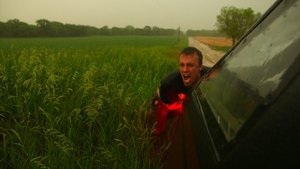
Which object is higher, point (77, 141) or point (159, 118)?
point (159, 118)

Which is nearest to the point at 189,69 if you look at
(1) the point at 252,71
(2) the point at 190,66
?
(2) the point at 190,66

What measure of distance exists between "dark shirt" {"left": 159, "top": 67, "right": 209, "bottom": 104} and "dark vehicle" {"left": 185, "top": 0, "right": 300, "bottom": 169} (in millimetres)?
1249

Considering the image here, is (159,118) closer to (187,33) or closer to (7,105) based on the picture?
(7,105)

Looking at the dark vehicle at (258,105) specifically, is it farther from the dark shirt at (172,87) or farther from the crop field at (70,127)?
the dark shirt at (172,87)

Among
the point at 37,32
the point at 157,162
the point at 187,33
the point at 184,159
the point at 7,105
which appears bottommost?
the point at 187,33

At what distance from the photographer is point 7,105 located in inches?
120

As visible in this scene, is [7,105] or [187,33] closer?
[7,105]

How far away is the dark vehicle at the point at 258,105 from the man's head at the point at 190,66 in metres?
1.35

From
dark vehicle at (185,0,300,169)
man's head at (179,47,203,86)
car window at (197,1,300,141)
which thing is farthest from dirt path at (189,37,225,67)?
dark vehicle at (185,0,300,169)

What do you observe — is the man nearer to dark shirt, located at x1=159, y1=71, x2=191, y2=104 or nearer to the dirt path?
dark shirt, located at x1=159, y1=71, x2=191, y2=104

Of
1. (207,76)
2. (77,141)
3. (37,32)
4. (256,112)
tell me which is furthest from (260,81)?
(37,32)

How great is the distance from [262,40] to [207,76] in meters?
0.53

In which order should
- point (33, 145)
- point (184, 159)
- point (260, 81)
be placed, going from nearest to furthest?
point (260, 81) → point (184, 159) → point (33, 145)

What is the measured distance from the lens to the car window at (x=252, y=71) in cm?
71
